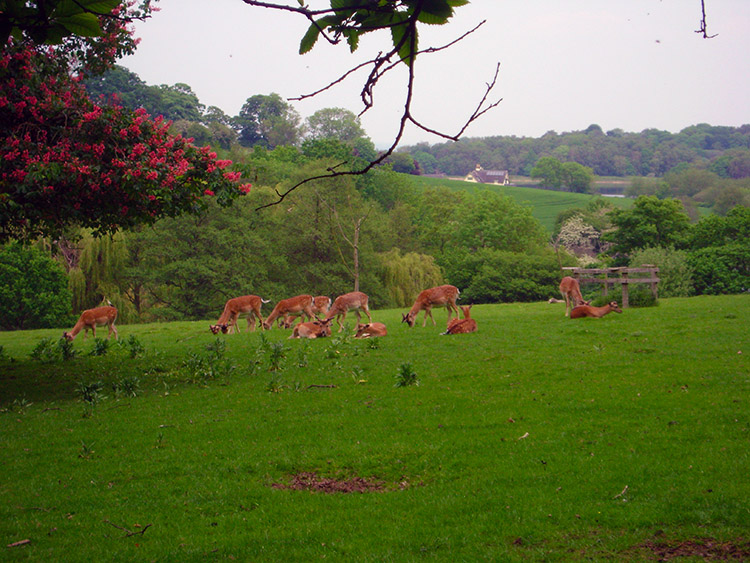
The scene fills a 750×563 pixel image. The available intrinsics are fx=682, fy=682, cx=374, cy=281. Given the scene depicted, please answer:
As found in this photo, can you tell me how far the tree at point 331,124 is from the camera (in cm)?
10200

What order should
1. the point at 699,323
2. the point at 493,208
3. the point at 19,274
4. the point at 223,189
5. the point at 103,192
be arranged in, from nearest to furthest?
the point at 103,192 < the point at 223,189 < the point at 699,323 < the point at 19,274 < the point at 493,208

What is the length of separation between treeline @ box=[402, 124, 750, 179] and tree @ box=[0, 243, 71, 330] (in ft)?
313

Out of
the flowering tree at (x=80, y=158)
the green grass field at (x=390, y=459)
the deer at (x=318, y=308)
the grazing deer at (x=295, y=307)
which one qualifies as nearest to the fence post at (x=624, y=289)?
the green grass field at (x=390, y=459)

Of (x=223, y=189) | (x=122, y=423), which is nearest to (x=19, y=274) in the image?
(x=223, y=189)

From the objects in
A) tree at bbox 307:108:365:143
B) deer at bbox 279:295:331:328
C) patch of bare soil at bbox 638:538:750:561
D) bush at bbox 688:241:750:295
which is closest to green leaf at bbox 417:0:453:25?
patch of bare soil at bbox 638:538:750:561

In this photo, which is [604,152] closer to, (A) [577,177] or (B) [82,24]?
(A) [577,177]

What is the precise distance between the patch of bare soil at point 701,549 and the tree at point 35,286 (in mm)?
36547

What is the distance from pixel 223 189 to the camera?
1290 centimetres

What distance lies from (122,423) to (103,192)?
4115 mm

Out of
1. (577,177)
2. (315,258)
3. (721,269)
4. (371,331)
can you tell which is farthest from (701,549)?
(577,177)

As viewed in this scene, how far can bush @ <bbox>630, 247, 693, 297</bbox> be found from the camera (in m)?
34.9

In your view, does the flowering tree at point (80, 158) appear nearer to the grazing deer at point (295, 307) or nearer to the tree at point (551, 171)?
the grazing deer at point (295, 307)

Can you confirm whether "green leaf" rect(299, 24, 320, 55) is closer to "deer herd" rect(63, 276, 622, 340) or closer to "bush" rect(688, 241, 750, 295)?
"deer herd" rect(63, 276, 622, 340)

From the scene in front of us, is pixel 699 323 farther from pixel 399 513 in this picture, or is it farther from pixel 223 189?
pixel 399 513
